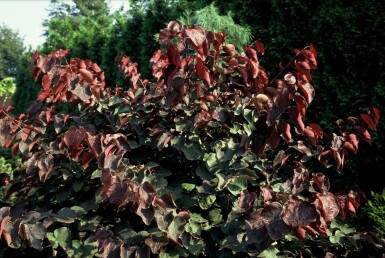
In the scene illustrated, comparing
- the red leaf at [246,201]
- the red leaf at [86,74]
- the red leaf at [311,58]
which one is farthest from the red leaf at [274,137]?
the red leaf at [86,74]

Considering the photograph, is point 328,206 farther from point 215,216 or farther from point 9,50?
point 9,50

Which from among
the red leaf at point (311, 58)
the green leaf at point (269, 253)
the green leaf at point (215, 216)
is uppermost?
the red leaf at point (311, 58)

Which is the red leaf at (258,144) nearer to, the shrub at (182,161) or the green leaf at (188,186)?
the shrub at (182,161)

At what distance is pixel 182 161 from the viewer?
257cm

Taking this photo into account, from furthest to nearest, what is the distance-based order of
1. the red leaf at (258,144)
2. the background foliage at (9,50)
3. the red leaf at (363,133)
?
the background foliage at (9,50)
the red leaf at (363,133)
the red leaf at (258,144)

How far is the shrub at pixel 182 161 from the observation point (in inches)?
75.9

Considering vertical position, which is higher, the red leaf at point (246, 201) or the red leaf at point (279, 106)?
the red leaf at point (279, 106)

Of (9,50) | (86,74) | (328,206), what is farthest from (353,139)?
(9,50)

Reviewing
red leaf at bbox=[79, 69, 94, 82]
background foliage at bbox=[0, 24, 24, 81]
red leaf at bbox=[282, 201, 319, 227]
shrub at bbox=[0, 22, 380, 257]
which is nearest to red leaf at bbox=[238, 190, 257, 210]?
shrub at bbox=[0, 22, 380, 257]

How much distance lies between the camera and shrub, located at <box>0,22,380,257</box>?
1.93 metres

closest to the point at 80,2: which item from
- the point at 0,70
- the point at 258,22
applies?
the point at 0,70

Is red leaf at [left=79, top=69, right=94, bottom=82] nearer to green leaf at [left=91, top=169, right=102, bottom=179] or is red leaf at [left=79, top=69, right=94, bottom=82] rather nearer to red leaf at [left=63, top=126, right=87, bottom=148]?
red leaf at [left=63, top=126, right=87, bottom=148]

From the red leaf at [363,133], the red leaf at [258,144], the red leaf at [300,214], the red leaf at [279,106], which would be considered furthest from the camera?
the red leaf at [363,133]

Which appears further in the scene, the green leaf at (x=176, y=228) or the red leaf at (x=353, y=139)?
the red leaf at (x=353, y=139)
